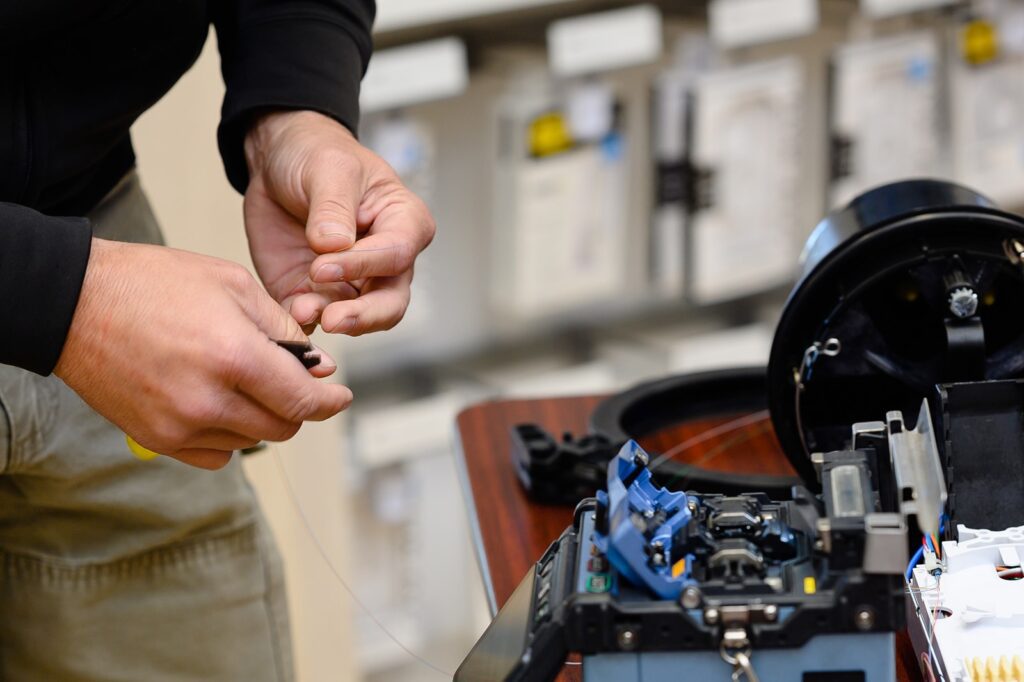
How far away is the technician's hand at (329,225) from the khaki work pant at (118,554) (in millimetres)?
135

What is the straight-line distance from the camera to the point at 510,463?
1.05 meters

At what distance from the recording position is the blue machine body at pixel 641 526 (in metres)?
0.60

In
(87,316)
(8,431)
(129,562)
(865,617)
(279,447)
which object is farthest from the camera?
(279,447)

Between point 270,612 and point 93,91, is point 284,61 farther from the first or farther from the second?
point 270,612

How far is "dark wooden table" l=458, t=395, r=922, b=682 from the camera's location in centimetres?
90

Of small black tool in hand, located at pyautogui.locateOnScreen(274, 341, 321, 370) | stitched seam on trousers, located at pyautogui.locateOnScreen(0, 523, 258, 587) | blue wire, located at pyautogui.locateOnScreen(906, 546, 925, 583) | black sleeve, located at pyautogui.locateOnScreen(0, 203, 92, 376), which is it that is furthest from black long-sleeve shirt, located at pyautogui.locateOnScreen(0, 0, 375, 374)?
blue wire, located at pyautogui.locateOnScreen(906, 546, 925, 583)

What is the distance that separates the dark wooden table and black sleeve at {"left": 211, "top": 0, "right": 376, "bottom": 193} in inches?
10.9

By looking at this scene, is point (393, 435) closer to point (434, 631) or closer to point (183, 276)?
point (434, 631)

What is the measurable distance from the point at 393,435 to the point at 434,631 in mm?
355

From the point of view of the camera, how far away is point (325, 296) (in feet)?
2.87

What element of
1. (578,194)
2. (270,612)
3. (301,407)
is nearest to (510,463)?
(270,612)

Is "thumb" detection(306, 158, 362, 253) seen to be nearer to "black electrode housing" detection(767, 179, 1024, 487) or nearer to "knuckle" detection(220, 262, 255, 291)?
"knuckle" detection(220, 262, 255, 291)

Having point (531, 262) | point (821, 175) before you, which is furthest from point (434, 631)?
point (821, 175)

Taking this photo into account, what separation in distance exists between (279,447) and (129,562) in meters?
0.61
